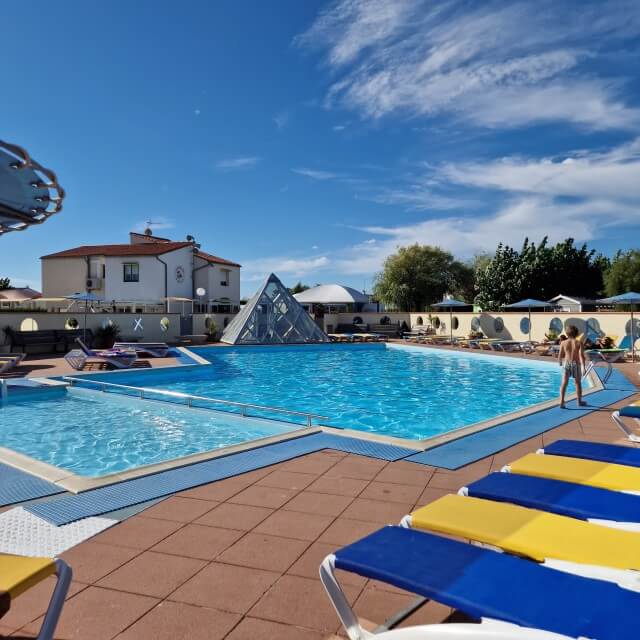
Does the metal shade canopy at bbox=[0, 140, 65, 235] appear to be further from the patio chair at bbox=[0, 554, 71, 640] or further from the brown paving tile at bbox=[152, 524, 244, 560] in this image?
the brown paving tile at bbox=[152, 524, 244, 560]

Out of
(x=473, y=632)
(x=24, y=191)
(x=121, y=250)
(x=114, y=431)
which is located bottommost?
(x=114, y=431)

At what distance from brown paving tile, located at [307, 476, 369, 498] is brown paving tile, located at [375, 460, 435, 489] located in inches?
9.4

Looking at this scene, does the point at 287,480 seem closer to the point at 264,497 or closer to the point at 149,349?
the point at 264,497

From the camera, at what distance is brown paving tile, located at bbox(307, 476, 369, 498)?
4.30m

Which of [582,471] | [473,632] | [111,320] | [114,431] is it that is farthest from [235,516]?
[111,320]

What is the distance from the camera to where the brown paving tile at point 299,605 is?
2443 mm

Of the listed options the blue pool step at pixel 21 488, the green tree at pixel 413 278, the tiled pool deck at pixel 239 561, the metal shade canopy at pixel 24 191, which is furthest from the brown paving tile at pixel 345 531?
the green tree at pixel 413 278

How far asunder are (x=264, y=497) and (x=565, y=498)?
7.71 feet

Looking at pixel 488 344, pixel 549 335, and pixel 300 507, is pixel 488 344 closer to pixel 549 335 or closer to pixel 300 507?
pixel 549 335

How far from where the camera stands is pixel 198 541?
3.33 m

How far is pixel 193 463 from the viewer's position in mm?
5105

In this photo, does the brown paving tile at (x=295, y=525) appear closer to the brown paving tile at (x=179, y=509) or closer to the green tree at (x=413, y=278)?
the brown paving tile at (x=179, y=509)

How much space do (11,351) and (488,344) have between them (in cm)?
1929

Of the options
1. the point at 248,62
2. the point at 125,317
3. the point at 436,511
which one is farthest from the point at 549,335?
the point at 436,511
